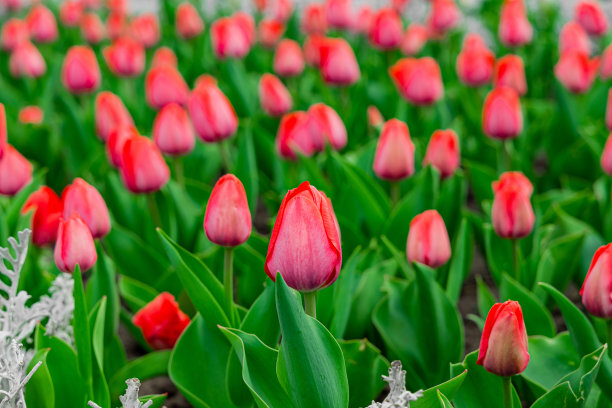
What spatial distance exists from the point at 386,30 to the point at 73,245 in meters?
2.16

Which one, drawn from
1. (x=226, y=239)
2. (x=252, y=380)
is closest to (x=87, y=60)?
(x=226, y=239)

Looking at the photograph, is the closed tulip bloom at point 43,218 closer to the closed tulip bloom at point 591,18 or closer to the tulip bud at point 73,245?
the tulip bud at point 73,245

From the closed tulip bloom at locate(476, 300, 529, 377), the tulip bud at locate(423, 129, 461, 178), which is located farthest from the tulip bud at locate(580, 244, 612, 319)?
the tulip bud at locate(423, 129, 461, 178)

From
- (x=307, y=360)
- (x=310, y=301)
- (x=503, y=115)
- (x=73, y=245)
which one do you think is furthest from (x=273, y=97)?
(x=307, y=360)

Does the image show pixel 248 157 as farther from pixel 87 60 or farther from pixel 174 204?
pixel 87 60

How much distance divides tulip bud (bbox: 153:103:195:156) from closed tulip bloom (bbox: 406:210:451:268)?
2.74 feet

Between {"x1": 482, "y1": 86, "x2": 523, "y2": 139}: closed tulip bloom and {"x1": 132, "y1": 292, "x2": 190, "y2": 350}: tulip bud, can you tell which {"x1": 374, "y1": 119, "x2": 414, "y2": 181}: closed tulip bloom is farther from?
{"x1": 132, "y1": 292, "x2": 190, "y2": 350}: tulip bud

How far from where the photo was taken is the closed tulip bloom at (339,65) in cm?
305

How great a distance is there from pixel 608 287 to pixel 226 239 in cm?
63

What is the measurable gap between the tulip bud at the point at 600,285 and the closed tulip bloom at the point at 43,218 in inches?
46.2

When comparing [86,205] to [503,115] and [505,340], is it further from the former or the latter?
[503,115]

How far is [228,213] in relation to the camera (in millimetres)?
1491

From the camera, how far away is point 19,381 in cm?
131

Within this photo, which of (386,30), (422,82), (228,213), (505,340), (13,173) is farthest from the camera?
(386,30)
